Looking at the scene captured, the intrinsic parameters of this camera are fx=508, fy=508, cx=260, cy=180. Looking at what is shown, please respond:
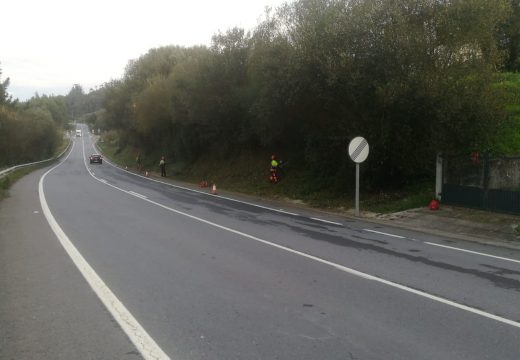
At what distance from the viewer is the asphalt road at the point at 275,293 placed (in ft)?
16.7

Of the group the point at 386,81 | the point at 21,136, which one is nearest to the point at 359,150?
the point at 386,81

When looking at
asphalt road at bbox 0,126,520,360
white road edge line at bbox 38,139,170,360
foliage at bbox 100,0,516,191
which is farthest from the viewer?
foliage at bbox 100,0,516,191

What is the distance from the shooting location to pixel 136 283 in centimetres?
749

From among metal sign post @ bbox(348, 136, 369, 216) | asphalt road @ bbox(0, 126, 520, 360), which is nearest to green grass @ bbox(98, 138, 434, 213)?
metal sign post @ bbox(348, 136, 369, 216)

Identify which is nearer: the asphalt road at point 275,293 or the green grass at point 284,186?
the asphalt road at point 275,293

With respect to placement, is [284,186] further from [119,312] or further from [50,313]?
[50,313]

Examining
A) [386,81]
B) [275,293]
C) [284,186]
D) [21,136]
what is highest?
[386,81]

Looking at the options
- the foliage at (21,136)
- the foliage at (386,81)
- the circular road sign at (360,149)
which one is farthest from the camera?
the foliage at (21,136)

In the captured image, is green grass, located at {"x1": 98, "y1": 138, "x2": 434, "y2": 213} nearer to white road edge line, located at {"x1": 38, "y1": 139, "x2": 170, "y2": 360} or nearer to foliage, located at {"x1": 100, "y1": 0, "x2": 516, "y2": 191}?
foliage, located at {"x1": 100, "y1": 0, "x2": 516, "y2": 191}

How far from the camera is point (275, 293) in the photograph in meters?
7.00

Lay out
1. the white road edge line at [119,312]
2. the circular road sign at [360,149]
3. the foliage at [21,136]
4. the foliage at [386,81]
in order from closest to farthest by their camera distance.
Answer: the white road edge line at [119,312] < the foliage at [386,81] < the circular road sign at [360,149] < the foliage at [21,136]

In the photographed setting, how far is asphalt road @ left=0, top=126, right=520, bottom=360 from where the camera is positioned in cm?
510

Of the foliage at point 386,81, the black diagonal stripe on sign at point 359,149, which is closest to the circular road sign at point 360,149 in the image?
the black diagonal stripe on sign at point 359,149

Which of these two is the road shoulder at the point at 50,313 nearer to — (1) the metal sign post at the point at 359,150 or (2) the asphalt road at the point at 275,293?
(2) the asphalt road at the point at 275,293
